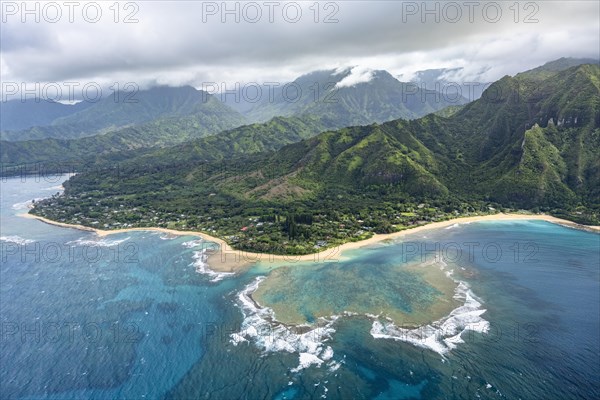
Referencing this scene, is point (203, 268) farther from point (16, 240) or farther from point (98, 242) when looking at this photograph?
point (16, 240)

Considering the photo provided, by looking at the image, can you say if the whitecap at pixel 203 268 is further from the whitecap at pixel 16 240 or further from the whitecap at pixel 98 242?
the whitecap at pixel 16 240

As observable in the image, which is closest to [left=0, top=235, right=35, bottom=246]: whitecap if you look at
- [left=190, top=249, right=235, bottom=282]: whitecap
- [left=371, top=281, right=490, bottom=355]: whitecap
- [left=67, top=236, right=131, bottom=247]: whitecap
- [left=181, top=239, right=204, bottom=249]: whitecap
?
[left=67, top=236, right=131, bottom=247]: whitecap

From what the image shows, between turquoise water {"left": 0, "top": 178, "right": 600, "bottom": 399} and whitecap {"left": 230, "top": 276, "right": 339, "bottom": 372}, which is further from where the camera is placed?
whitecap {"left": 230, "top": 276, "right": 339, "bottom": 372}

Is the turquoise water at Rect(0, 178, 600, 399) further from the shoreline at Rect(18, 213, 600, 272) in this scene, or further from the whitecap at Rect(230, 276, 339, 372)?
the shoreline at Rect(18, 213, 600, 272)

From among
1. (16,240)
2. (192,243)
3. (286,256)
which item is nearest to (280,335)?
(286,256)

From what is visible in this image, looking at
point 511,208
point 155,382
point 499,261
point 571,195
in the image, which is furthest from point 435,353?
point 571,195

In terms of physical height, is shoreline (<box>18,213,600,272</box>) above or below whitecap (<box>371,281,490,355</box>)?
above

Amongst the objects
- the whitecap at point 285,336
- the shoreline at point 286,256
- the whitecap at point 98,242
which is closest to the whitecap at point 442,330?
the whitecap at point 285,336
